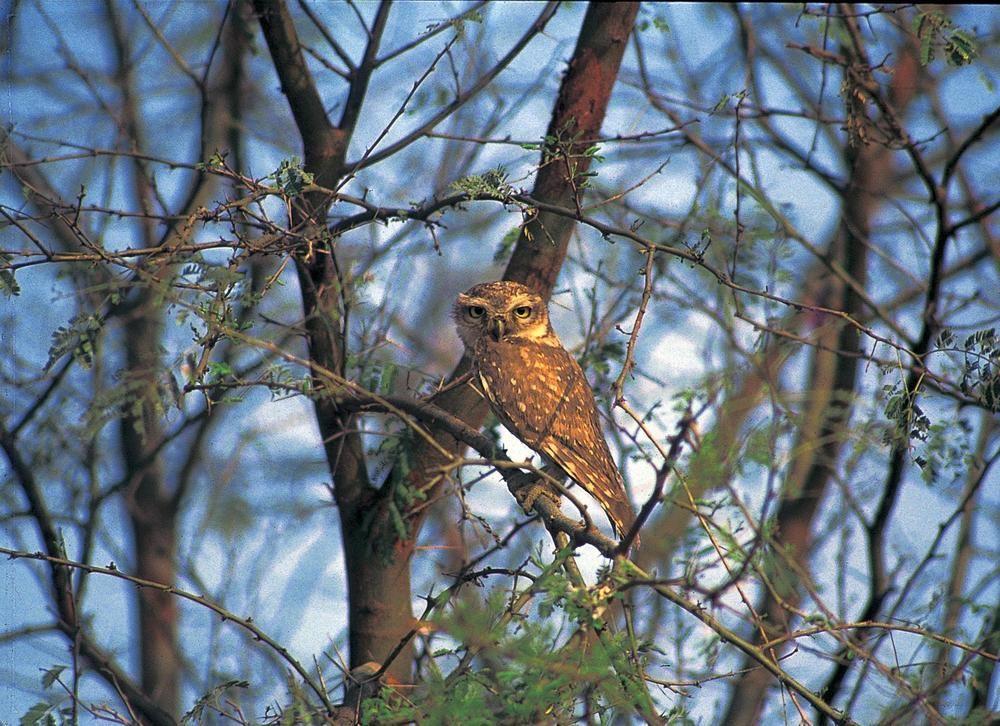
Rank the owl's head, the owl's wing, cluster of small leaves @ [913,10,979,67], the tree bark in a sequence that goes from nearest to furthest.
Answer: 1. cluster of small leaves @ [913,10,979,67]
2. the owl's wing
3. the owl's head
4. the tree bark

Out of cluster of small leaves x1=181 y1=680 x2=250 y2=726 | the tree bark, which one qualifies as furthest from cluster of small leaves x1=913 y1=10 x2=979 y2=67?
cluster of small leaves x1=181 y1=680 x2=250 y2=726

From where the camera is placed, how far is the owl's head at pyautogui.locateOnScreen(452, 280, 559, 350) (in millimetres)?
4129

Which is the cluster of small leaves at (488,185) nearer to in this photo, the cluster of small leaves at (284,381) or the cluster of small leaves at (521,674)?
the cluster of small leaves at (284,381)

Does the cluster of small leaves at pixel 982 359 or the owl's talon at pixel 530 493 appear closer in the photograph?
the cluster of small leaves at pixel 982 359

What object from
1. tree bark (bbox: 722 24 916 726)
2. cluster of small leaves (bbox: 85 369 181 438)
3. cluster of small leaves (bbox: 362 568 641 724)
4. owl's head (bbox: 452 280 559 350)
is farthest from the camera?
tree bark (bbox: 722 24 916 726)

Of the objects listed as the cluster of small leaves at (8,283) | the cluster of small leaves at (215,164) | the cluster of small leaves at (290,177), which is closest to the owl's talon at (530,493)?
the cluster of small leaves at (290,177)

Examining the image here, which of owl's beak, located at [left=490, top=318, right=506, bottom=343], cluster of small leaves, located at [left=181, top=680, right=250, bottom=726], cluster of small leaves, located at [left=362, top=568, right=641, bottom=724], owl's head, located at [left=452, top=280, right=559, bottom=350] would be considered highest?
owl's head, located at [left=452, top=280, right=559, bottom=350]

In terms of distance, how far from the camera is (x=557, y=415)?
3723 millimetres

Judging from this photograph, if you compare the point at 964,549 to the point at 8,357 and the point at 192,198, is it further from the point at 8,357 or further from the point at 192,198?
the point at 8,357

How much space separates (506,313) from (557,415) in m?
0.61

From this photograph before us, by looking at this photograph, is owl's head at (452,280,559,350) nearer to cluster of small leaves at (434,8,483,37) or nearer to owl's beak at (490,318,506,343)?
owl's beak at (490,318,506,343)

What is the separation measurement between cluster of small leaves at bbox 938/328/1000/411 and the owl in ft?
4.00

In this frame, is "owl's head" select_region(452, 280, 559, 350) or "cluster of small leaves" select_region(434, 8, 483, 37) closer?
"cluster of small leaves" select_region(434, 8, 483, 37)

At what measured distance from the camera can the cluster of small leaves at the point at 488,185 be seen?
2.95 metres
